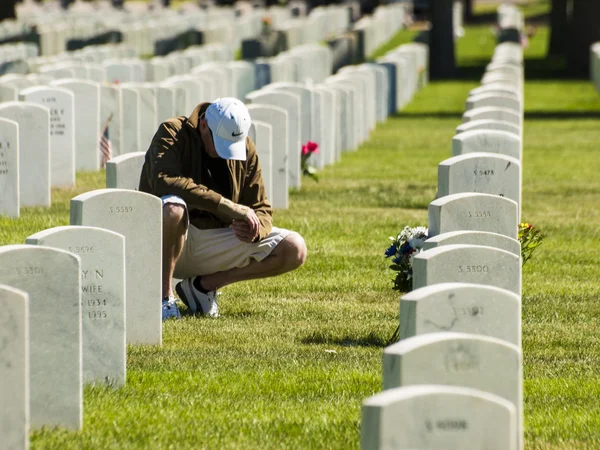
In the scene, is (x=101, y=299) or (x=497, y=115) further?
(x=497, y=115)

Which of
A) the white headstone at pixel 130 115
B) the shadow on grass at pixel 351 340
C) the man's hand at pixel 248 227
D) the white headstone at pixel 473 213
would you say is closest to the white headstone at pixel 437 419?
the white headstone at pixel 473 213

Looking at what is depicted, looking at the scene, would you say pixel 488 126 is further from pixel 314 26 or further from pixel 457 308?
pixel 314 26

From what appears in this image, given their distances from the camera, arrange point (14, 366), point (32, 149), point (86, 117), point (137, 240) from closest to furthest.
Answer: point (14, 366) < point (137, 240) < point (32, 149) < point (86, 117)

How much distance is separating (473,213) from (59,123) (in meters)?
7.70

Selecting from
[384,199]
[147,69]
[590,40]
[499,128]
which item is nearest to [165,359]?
[499,128]

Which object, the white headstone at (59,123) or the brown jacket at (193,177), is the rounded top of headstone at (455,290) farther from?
the white headstone at (59,123)

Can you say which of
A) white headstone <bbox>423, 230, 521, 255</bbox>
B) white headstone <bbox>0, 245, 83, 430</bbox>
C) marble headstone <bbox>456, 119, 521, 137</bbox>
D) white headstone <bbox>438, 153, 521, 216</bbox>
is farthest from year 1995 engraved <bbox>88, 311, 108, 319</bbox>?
marble headstone <bbox>456, 119, 521, 137</bbox>

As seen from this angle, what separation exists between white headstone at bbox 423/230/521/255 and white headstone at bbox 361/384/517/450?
2.84 meters

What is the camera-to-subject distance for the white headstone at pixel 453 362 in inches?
199

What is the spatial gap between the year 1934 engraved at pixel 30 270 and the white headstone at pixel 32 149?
7.44m

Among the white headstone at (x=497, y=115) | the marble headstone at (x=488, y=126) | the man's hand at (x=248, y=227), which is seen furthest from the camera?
the white headstone at (x=497, y=115)

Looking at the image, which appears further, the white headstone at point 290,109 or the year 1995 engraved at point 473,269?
the white headstone at point 290,109

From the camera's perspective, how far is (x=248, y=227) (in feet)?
29.4

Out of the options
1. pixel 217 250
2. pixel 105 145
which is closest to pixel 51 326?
pixel 217 250
